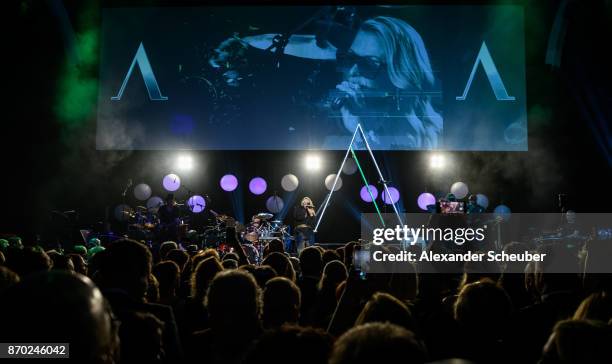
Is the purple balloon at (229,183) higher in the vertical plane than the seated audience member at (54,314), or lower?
higher

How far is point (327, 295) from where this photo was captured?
3.99 metres

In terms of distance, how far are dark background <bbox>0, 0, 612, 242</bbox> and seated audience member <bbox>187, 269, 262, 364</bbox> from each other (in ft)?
42.3

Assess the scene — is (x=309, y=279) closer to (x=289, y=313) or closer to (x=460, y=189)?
(x=289, y=313)

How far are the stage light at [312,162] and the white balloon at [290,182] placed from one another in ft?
1.71

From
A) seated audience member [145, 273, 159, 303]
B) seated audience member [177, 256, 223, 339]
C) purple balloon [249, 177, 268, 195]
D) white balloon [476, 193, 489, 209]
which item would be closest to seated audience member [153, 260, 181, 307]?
seated audience member [177, 256, 223, 339]

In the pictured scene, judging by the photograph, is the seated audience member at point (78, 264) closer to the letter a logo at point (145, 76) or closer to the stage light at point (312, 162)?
the letter a logo at point (145, 76)

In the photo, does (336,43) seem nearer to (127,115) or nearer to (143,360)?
(127,115)

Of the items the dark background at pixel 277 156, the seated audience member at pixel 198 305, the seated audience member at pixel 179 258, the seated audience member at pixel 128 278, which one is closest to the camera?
the seated audience member at pixel 128 278

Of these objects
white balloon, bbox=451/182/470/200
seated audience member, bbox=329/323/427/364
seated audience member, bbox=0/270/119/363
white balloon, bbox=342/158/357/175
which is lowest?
seated audience member, bbox=329/323/427/364

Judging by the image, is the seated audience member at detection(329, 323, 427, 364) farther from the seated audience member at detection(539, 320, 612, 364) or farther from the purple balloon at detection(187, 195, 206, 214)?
the purple balloon at detection(187, 195, 206, 214)

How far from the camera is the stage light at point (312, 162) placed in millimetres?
15651

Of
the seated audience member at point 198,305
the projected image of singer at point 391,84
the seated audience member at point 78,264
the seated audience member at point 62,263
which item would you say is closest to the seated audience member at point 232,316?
the seated audience member at point 198,305

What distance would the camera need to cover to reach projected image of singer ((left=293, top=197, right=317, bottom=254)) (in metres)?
13.6

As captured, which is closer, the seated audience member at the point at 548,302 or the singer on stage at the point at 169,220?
the seated audience member at the point at 548,302
